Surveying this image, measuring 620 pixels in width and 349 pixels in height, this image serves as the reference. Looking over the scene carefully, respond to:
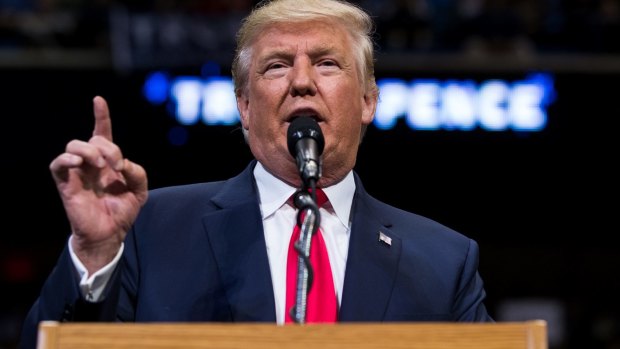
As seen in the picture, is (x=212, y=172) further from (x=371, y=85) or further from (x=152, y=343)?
(x=152, y=343)

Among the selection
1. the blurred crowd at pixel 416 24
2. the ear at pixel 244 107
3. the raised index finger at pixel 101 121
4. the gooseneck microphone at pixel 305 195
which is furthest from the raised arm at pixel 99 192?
the blurred crowd at pixel 416 24

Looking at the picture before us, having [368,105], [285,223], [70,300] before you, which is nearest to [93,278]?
[70,300]

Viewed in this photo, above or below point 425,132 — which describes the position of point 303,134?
above

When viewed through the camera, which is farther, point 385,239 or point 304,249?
point 385,239

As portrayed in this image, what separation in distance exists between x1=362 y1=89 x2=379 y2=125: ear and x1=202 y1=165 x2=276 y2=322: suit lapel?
36 cm

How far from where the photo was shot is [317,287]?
2.19m

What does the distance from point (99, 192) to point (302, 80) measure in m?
0.58

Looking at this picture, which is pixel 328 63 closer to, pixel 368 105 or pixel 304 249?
pixel 368 105

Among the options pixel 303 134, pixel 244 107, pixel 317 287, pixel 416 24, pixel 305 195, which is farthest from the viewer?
pixel 416 24

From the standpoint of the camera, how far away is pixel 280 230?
7.57ft

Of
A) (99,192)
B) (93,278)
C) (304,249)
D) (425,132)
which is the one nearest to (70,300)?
(93,278)

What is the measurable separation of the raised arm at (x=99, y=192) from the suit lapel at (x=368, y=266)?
1.68 feet

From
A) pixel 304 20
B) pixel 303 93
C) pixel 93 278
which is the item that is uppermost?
pixel 304 20

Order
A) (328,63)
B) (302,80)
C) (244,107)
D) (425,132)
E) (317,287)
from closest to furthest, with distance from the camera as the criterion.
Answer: (317,287), (302,80), (328,63), (244,107), (425,132)
